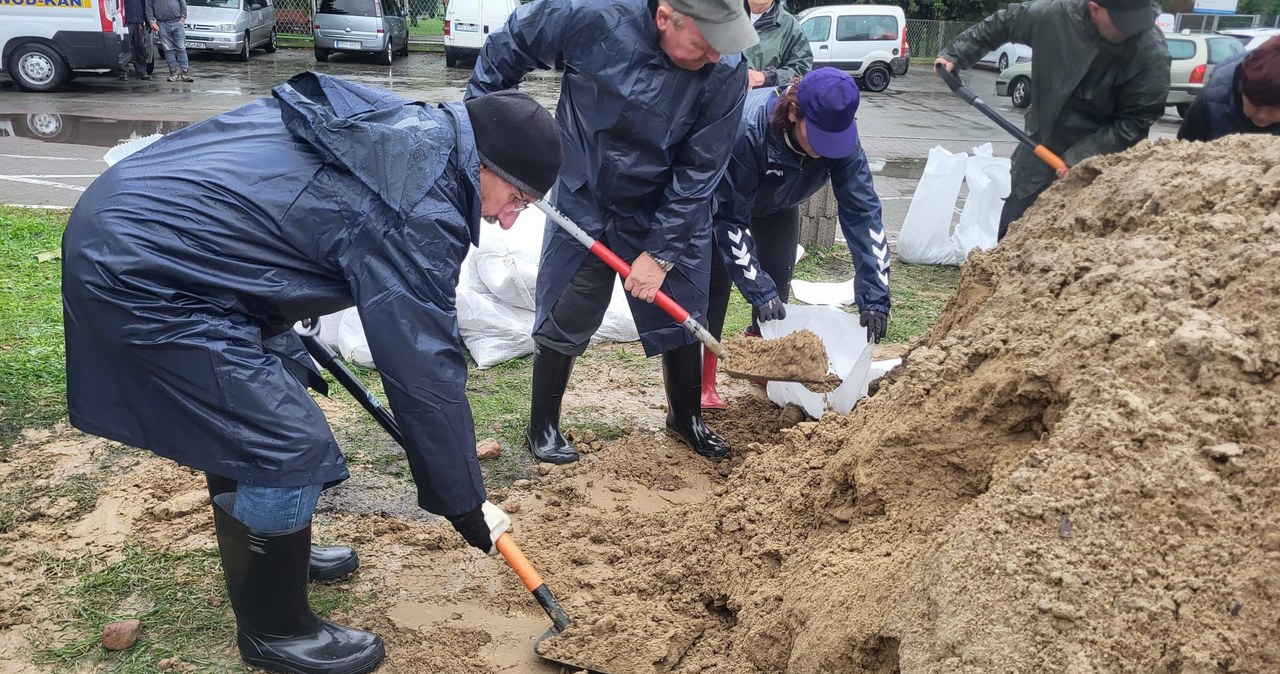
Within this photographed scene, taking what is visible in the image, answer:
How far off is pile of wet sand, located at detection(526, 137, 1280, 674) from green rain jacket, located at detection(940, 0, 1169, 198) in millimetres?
1618

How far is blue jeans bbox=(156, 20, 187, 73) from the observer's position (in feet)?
50.1

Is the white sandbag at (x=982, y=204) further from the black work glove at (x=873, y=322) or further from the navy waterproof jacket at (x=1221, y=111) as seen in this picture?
the black work glove at (x=873, y=322)

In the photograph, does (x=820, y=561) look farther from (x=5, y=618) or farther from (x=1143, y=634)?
(x=5, y=618)

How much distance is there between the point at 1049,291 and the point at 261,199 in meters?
1.87

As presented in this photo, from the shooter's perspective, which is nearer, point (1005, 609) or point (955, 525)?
point (1005, 609)

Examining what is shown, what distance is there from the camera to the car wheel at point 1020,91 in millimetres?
17594

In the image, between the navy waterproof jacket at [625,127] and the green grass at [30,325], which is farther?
the green grass at [30,325]

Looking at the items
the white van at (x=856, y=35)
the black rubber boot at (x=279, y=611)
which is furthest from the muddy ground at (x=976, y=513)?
the white van at (x=856, y=35)

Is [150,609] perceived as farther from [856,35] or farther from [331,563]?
[856,35]

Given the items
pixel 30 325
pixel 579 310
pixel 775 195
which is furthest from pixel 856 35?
pixel 30 325

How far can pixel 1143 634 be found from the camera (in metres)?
1.59

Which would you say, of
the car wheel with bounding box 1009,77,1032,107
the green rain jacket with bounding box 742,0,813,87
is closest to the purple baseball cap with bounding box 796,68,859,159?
the green rain jacket with bounding box 742,0,813,87

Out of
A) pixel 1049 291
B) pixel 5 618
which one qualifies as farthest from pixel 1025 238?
pixel 5 618

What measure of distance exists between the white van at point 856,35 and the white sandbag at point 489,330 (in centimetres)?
1674
